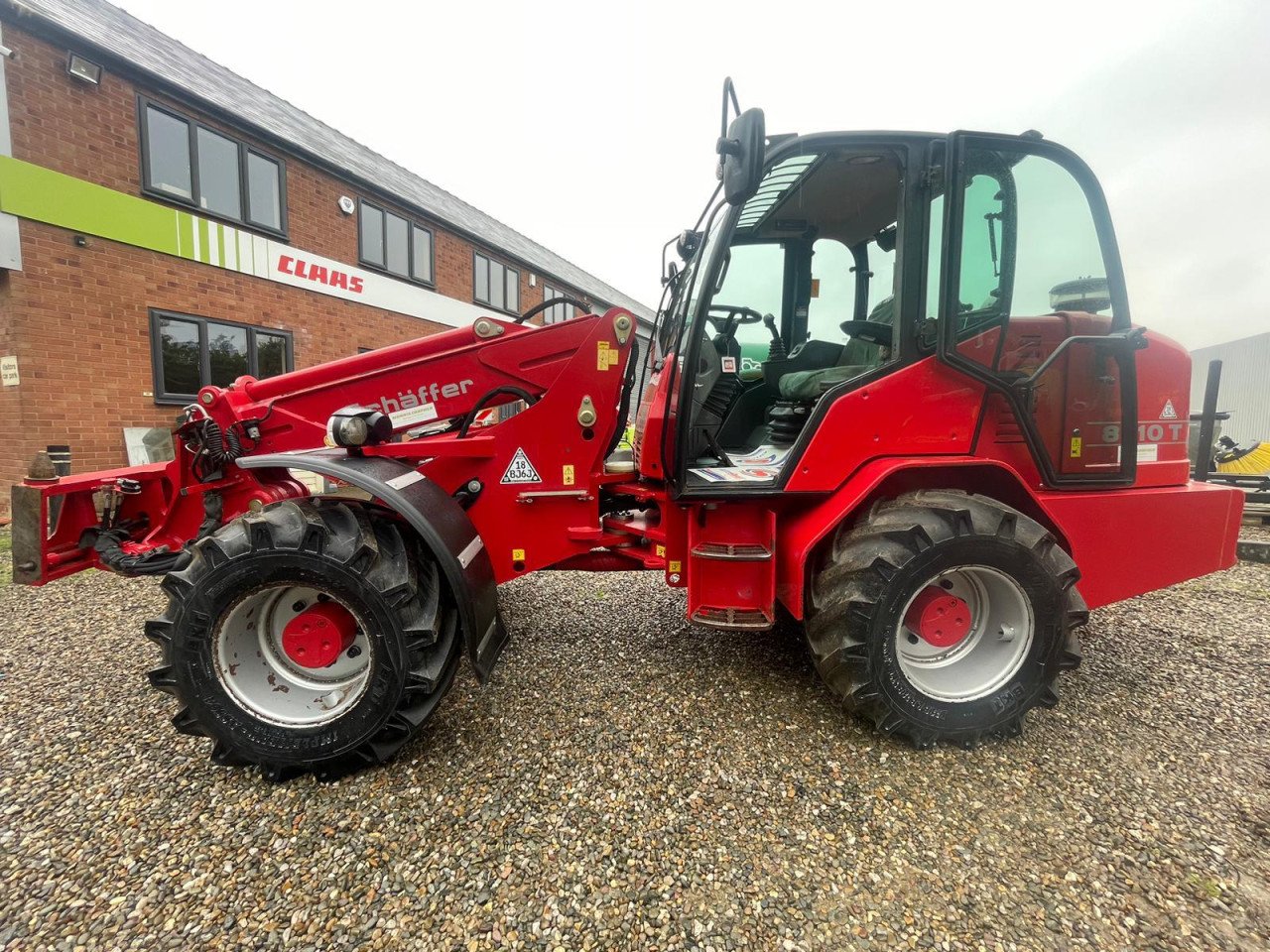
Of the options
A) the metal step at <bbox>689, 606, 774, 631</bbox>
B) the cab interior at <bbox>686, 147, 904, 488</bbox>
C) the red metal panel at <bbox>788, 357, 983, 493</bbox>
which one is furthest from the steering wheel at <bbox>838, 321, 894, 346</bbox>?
the metal step at <bbox>689, 606, 774, 631</bbox>

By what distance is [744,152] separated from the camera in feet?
7.06

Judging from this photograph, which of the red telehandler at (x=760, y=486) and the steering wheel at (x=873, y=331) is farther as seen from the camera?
the steering wheel at (x=873, y=331)

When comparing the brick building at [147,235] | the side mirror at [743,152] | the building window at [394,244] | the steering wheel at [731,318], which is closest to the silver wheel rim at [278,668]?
the side mirror at [743,152]

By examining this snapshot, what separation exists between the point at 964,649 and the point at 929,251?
183cm

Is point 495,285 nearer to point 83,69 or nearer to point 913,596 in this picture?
point 83,69

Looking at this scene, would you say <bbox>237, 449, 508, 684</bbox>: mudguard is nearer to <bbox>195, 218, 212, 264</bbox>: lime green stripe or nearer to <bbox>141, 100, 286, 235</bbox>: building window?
<bbox>195, 218, 212, 264</bbox>: lime green stripe

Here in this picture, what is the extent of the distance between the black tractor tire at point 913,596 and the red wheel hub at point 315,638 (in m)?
2.01

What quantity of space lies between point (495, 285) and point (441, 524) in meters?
13.9

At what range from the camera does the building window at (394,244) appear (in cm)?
1098

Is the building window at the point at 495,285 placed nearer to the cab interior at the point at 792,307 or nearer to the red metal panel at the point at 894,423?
the cab interior at the point at 792,307

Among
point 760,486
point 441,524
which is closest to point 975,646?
point 760,486

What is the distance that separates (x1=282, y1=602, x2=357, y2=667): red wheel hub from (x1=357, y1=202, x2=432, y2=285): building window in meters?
10.6

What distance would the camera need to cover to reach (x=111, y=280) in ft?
23.9

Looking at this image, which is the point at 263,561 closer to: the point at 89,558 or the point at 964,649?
the point at 89,558
